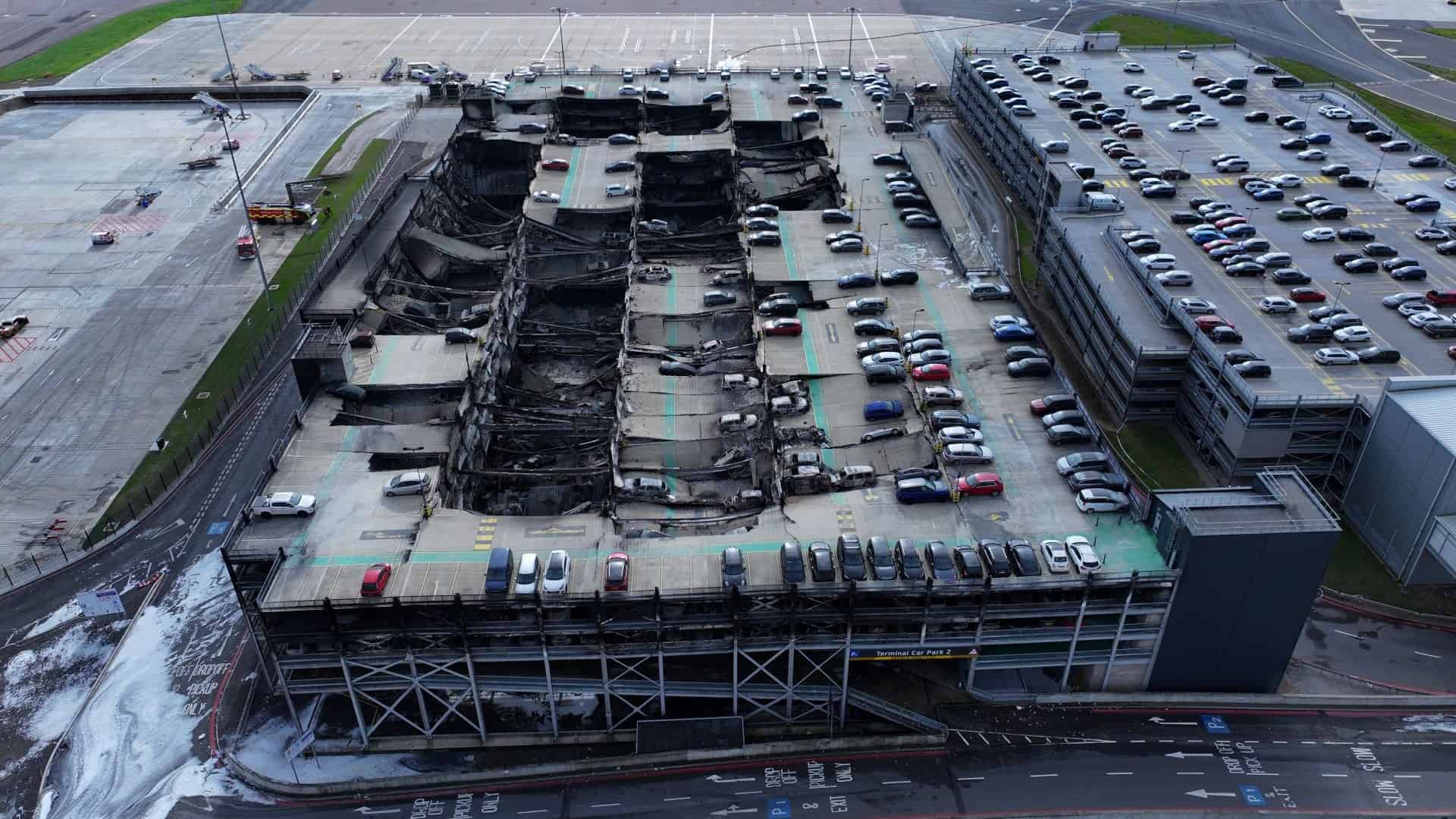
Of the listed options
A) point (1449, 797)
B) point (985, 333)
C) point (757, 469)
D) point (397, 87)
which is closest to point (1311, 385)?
point (985, 333)

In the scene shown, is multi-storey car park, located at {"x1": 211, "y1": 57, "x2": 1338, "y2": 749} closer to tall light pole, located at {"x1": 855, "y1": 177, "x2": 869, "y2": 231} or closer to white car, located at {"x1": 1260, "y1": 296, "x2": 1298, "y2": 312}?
tall light pole, located at {"x1": 855, "y1": 177, "x2": 869, "y2": 231}

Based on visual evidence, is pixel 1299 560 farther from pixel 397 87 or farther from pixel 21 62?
pixel 21 62

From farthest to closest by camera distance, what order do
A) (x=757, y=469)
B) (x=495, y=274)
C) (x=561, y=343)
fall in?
(x=495, y=274) < (x=561, y=343) < (x=757, y=469)

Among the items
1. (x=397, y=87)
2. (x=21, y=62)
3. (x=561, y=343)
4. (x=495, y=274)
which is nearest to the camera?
(x=561, y=343)

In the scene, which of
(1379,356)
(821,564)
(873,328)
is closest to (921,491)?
(821,564)

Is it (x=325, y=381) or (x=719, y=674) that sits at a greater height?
(x=325, y=381)

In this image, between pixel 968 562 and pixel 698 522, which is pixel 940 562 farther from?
pixel 698 522

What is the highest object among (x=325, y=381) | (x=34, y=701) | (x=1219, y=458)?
(x=325, y=381)

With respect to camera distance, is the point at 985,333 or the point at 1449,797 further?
the point at 985,333
